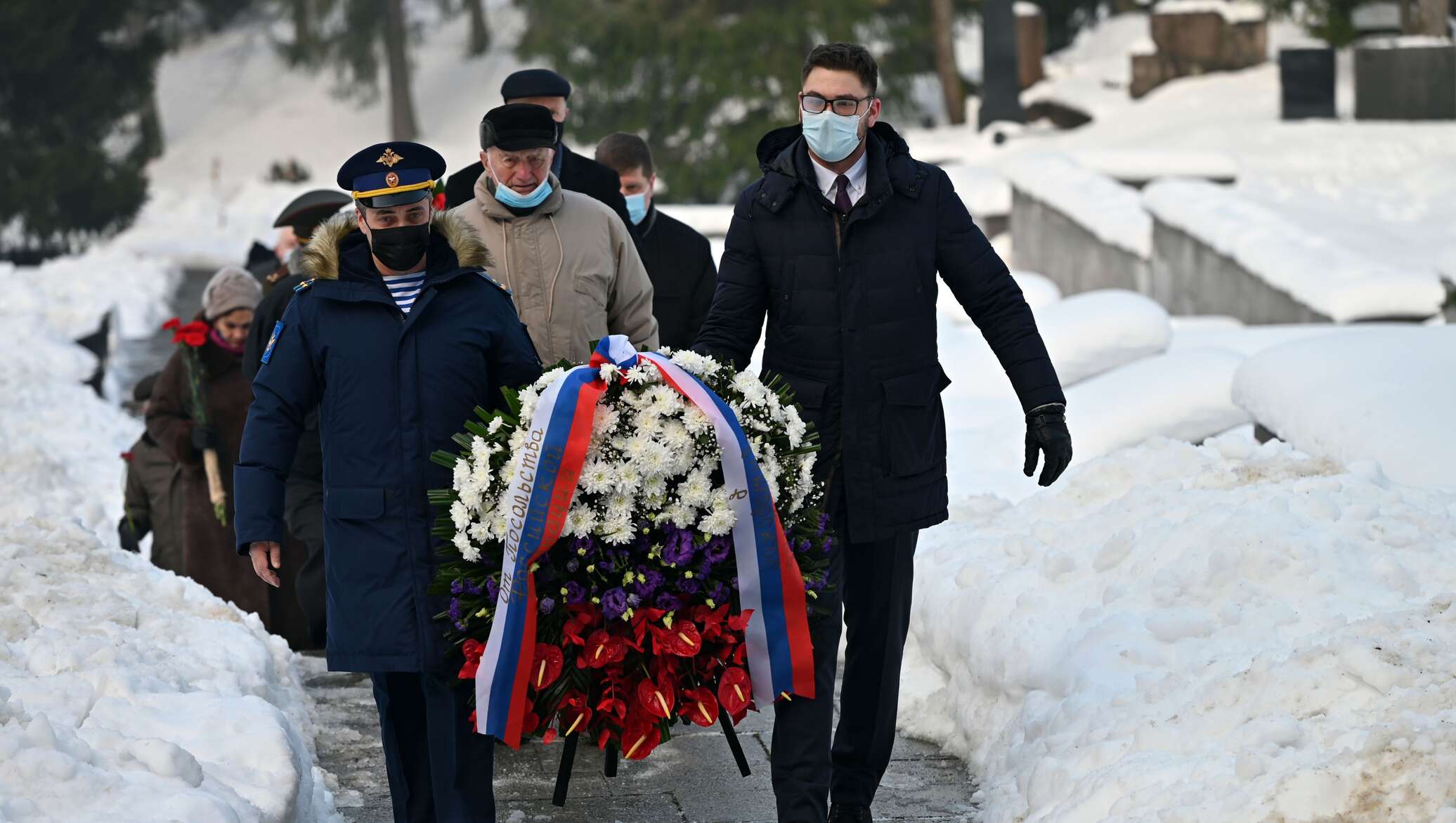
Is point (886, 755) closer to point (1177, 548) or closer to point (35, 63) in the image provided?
point (1177, 548)

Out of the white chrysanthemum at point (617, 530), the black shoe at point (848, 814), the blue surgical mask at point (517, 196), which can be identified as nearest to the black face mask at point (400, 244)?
the white chrysanthemum at point (617, 530)

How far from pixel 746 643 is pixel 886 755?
2.77 feet

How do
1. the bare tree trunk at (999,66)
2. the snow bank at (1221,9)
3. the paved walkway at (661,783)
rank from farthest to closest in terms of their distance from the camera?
the bare tree trunk at (999,66)
the snow bank at (1221,9)
the paved walkway at (661,783)

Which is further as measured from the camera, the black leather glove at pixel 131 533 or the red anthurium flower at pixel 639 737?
the black leather glove at pixel 131 533

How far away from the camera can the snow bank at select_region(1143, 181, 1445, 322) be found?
39.0 feet

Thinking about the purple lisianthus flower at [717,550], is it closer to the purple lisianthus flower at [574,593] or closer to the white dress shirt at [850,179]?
the purple lisianthus flower at [574,593]

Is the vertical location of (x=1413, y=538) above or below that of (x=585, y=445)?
below

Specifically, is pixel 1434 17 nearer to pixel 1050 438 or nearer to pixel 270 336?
pixel 270 336

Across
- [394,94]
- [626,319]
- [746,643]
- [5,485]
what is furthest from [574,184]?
[394,94]

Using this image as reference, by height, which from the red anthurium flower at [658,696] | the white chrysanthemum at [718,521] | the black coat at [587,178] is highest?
the black coat at [587,178]

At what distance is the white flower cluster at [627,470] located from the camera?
431cm

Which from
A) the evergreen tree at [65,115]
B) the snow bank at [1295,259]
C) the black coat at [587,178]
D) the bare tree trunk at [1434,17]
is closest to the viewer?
the black coat at [587,178]

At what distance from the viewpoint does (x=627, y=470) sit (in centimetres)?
432

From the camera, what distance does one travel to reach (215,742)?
192 inches
